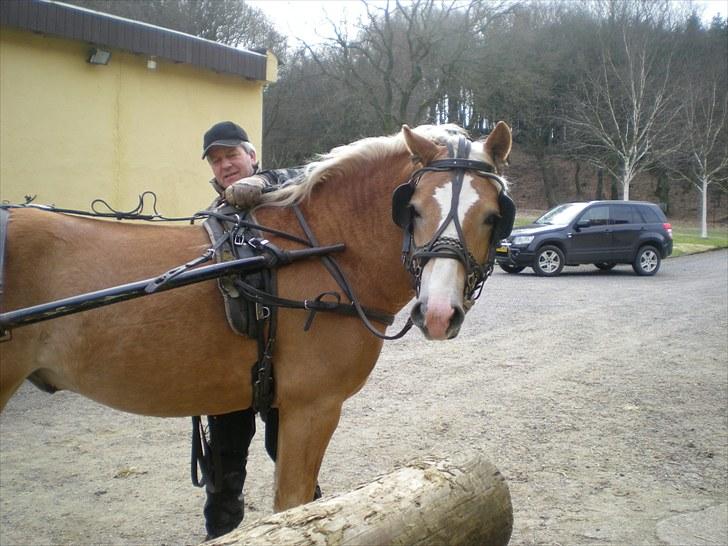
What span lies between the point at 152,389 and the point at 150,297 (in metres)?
0.38

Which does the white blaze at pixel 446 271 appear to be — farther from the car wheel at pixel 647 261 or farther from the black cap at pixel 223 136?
the car wheel at pixel 647 261

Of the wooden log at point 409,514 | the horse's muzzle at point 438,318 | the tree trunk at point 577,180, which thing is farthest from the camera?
the tree trunk at point 577,180

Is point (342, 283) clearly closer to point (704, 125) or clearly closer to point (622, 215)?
point (622, 215)

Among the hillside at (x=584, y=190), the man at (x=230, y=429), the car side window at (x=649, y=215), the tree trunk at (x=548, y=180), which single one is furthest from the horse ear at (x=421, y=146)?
the tree trunk at (x=548, y=180)

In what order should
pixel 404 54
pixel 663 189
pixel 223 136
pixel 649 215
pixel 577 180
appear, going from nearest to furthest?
pixel 223 136, pixel 649 215, pixel 404 54, pixel 663 189, pixel 577 180

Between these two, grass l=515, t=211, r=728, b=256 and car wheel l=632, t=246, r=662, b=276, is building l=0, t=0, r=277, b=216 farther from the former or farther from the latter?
grass l=515, t=211, r=728, b=256

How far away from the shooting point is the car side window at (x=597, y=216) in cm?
1652

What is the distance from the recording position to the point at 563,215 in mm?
16875

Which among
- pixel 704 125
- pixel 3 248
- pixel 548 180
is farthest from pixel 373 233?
pixel 548 180

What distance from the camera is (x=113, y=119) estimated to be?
946 centimetres

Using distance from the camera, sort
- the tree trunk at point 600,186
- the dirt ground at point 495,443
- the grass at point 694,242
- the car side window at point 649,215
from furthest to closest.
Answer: the tree trunk at point 600,186 < the grass at point 694,242 < the car side window at point 649,215 < the dirt ground at point 495,443

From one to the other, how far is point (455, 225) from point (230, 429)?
1.65 metres

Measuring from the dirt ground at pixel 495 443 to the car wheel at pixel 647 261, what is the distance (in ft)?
26.5

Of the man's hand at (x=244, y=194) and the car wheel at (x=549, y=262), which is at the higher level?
the man's hand at (x=244, y=194)
